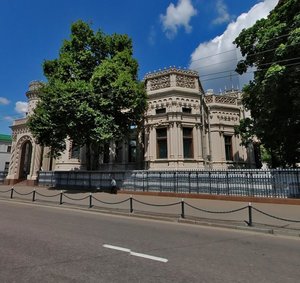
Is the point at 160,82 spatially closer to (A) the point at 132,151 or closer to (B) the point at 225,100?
(A) the point at 132,151

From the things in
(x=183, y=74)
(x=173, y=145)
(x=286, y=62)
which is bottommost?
(x=173, y=145)

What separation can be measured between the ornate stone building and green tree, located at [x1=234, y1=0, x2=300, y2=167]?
4797mm

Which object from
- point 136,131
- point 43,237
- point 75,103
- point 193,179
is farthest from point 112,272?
point 136,131

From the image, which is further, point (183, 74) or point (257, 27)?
point (183, 74)

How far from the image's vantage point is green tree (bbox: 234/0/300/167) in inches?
622

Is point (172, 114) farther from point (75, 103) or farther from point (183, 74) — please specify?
point (75, 103)

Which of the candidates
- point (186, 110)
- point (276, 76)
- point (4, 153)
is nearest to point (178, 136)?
point (186, 110)

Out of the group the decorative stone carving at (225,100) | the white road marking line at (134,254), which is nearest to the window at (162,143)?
the decorative stone carving at (225,100)

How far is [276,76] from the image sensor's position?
15.6 metres

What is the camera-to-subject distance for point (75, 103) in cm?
2003

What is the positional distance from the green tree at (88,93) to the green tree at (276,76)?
28.7 feet

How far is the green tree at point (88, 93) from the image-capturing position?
20.3m

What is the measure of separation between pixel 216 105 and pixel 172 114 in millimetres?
7783

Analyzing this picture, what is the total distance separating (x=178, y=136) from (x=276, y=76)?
10187 millimetres
